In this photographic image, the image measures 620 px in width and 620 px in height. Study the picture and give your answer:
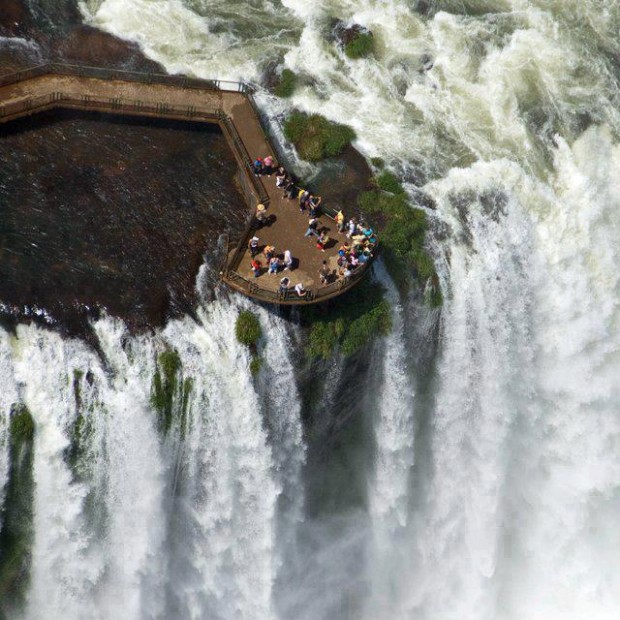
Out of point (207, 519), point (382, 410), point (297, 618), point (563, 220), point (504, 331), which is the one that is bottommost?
point (297, 618)

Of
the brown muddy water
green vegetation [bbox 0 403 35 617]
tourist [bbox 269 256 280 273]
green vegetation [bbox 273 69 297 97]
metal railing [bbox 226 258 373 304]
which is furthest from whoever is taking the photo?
green vegetation [bbox 273 69 297 97]

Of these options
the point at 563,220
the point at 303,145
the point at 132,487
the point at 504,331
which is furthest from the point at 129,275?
the point at 563,220

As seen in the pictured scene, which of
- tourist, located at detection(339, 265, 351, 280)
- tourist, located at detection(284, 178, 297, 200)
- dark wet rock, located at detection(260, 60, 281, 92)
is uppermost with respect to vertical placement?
dark wet rock, located at detection(260, 60, 281, 92)

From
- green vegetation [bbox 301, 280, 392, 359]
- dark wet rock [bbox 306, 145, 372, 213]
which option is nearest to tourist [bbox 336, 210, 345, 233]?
dark wet rock [bbox 306, 145, 372, 213]

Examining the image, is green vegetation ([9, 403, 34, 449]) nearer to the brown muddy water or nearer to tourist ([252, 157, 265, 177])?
the brown muddy water

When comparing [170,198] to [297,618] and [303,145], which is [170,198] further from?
[297,618]

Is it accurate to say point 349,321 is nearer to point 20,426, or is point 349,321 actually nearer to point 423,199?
point 423,199

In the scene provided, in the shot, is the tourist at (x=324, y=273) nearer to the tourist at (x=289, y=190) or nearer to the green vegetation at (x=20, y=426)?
the tourist at (x=289, y=190)
